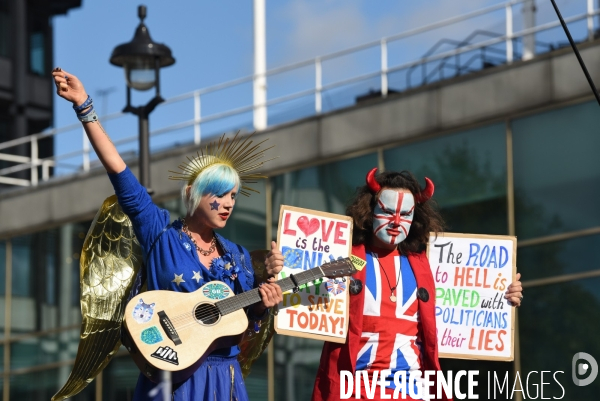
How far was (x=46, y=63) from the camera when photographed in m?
36.2

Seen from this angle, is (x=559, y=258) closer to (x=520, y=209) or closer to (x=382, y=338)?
(x=520, y=209)

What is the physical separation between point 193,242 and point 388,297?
3.81ft

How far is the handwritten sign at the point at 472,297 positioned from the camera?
8289mm

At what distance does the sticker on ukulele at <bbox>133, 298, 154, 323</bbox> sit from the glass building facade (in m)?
8.05

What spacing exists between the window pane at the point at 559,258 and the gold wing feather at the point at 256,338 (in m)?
6.92

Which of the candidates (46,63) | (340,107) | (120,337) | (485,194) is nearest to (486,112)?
(485,194)

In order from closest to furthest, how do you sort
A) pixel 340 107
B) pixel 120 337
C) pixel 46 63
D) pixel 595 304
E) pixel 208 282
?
1. pixel 208 282
2. pixel 120 337
3. pixel 595 304
4. pixel 340 107
5. pixel 46 63

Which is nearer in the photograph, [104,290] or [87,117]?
[87,117]

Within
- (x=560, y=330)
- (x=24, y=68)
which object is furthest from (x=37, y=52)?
(x=560, y=330)

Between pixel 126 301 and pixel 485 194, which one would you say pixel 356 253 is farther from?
pixel 485 194

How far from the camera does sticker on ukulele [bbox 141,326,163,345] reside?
275 inches

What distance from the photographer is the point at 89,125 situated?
281 inches

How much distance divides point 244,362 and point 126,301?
30.4 inches

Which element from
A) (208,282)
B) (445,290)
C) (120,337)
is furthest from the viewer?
(445,290)
